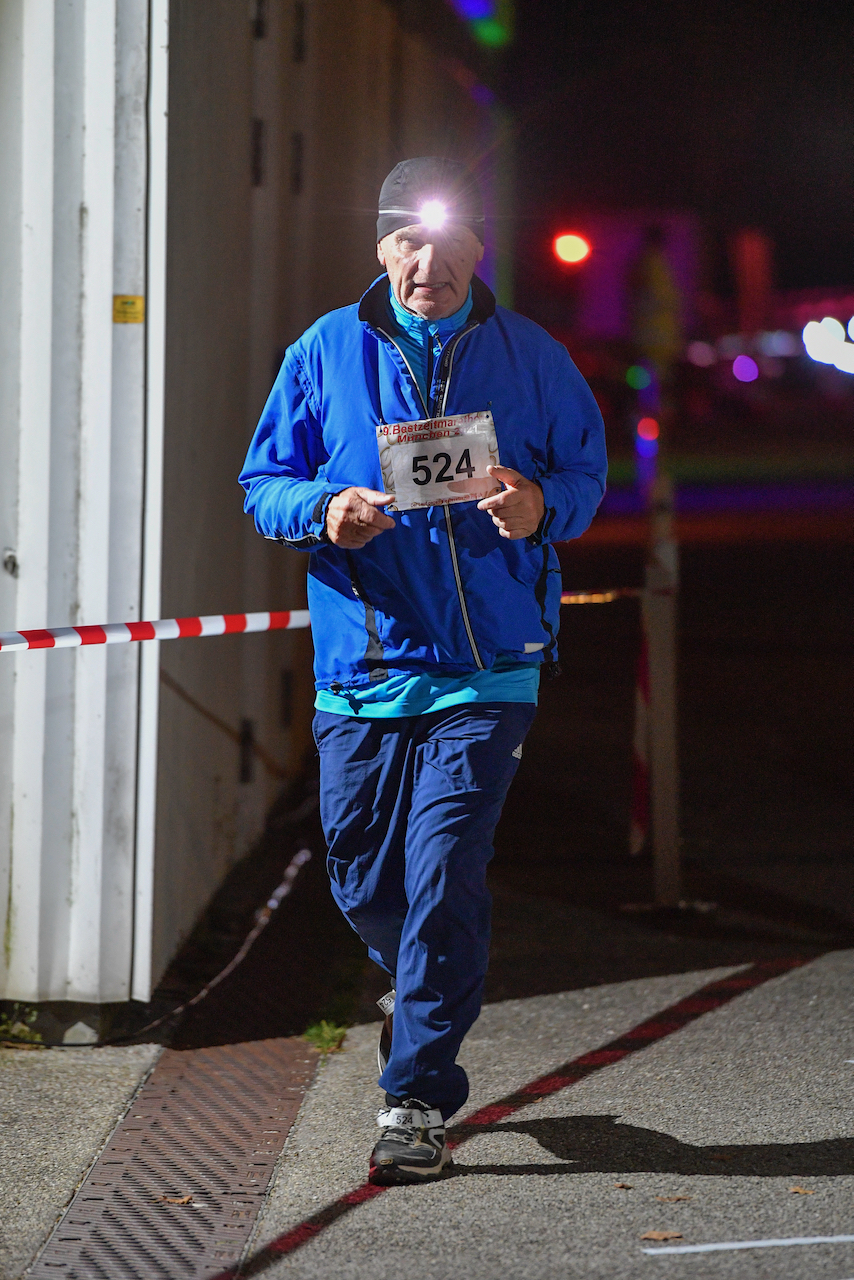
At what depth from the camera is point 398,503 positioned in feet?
11.1

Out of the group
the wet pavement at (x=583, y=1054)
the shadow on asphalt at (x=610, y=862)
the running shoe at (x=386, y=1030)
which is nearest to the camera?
the wet pavement at (x=583, y=1054)

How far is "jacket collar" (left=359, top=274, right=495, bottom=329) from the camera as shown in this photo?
11.7ft

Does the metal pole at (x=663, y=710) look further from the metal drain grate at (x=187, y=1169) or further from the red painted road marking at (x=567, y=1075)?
the metal drain grate at (x=187, y=1169)

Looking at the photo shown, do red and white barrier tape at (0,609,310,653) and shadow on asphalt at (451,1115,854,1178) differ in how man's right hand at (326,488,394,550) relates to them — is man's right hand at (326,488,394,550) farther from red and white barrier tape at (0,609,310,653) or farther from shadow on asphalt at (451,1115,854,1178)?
shadow on asphalt at (451,1115,854,1178)

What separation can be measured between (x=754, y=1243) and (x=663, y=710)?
271 centimetres

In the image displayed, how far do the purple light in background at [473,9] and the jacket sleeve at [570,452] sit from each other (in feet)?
29.1

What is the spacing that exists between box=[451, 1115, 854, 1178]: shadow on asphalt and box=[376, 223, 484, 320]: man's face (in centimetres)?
185

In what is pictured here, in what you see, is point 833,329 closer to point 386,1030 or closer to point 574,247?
point 386,1030

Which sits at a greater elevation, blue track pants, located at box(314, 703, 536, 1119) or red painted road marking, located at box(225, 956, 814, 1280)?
blue track pants, located at box(314, 703, 536, 1119)

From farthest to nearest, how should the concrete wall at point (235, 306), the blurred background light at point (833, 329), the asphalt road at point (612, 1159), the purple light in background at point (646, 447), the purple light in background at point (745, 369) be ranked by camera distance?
the purple light in background at point (745, 369), the purple light in background at point (646, 447), the blurred background light at point (833, 329), the concrete wall at point (235, 306), the asphalt road at point (612, 1159)

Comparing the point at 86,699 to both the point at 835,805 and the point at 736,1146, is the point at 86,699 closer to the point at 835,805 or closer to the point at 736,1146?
the point at 736,1146

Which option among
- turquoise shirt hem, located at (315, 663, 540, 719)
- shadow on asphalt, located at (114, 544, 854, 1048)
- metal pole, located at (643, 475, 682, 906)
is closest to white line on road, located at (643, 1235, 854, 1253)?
turquoise shirt hem, located at (315, 663, 540, 719)

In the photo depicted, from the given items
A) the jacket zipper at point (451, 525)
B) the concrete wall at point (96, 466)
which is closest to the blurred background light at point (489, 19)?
the concrete wall at point (96, 466)

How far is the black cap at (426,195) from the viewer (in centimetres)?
356
